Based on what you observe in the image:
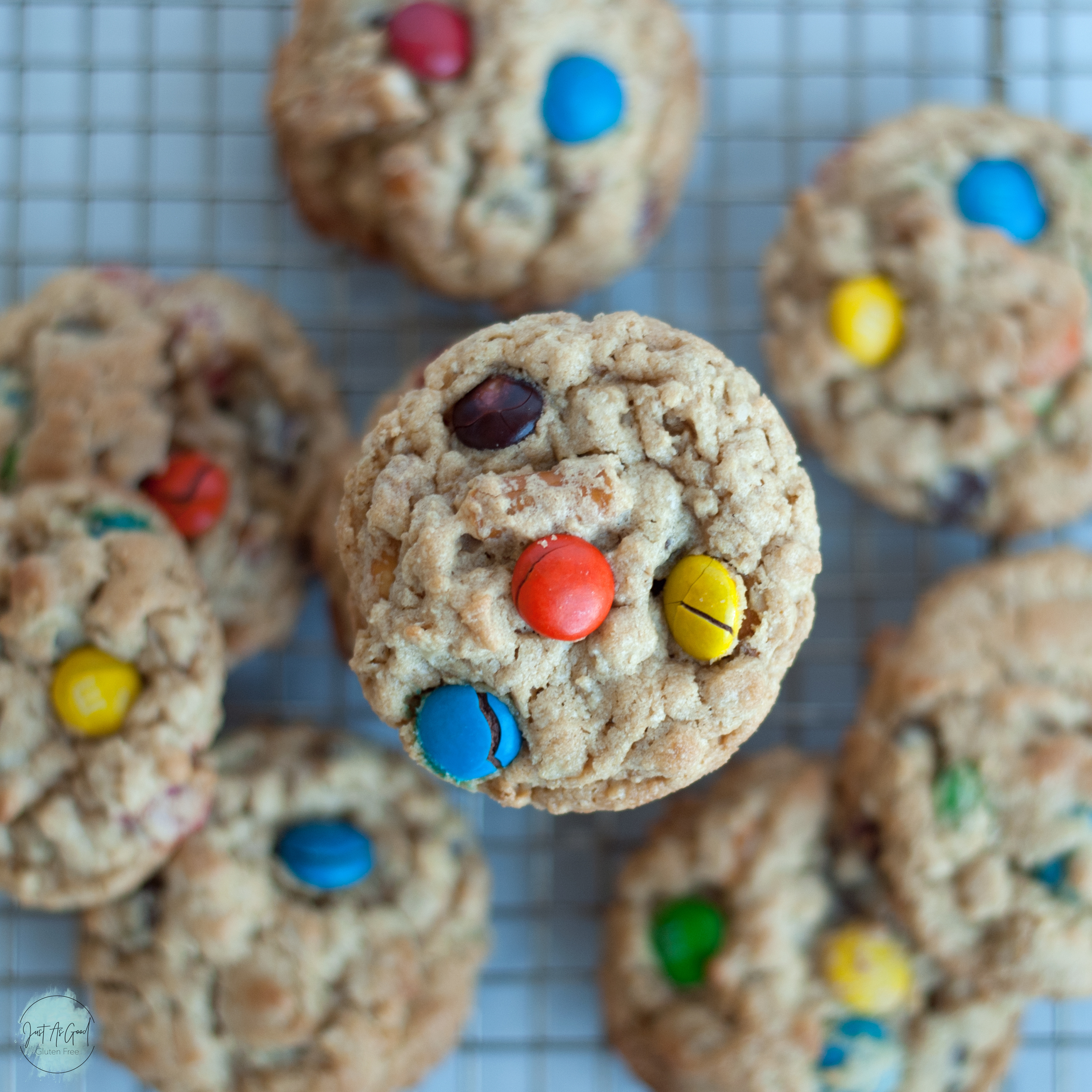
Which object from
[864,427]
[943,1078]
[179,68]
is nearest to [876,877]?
[943,1078]

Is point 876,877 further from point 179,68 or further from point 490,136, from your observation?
point 179,68

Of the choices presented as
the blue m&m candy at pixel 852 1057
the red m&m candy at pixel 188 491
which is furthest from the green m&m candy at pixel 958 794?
the red m&m candy at pixel 188 491

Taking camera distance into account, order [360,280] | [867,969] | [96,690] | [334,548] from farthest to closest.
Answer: [360,280] < [867,969] < [334,548] < [96,690]

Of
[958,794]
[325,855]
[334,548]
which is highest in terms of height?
[334,548]

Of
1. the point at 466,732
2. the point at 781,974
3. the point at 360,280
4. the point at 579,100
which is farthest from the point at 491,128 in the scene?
the point at 781,974

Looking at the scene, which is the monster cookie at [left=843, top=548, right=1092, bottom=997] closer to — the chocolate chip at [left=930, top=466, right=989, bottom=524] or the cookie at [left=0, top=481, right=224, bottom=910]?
the chocolate chip at [left=930, top=466, right=989, bottom=524]

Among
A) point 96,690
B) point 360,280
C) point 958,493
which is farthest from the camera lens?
point 360,280

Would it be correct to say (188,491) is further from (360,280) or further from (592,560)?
(592,560)
